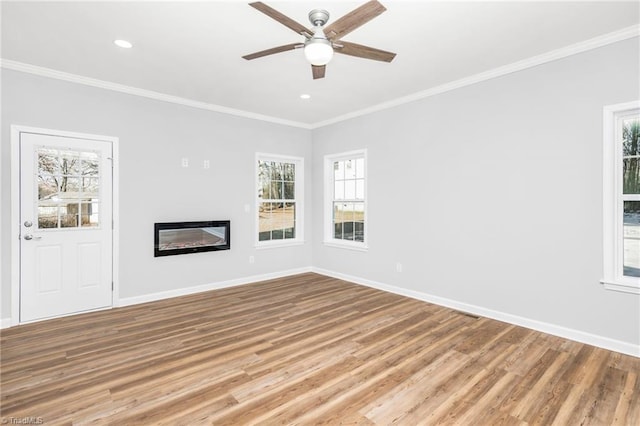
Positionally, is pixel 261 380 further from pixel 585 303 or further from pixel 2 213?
pixel 2 213

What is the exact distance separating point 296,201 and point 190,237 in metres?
2.11

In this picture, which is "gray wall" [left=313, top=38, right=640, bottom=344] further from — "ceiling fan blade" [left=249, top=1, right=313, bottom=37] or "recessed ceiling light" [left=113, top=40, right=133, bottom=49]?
"recessed ceiling light" [left=113, top=40, right=133, bottom=49]

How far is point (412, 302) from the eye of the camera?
4.39 m

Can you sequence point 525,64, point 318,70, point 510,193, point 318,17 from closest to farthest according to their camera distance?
point 318,17
point 318,70
point 525,64
point 510,193

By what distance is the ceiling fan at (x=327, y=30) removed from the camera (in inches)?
79.7

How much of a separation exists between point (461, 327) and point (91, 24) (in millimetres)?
4555

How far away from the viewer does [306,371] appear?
261 cm

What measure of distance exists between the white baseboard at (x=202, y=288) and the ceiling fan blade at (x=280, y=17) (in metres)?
3.91

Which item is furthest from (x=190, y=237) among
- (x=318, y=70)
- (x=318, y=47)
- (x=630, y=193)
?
(x=630, y=193)

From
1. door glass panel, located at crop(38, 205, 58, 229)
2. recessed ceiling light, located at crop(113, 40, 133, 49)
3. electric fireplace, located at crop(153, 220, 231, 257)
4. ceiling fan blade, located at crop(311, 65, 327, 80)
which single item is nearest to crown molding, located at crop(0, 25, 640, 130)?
recessed ceiling light, located at crop(113, 40, 133, 49)

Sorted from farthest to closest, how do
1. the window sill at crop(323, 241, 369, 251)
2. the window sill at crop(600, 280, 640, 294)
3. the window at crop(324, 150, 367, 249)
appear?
the window at crop(324, 150, 367, 249)
the window sill at crop(323, 241, 369, 251)
the window sill at crop(600, 280, 640, 294)

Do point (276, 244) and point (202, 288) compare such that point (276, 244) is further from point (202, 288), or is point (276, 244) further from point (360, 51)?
point (360, 51)

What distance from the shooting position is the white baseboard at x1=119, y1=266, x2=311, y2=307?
4312 millimetres

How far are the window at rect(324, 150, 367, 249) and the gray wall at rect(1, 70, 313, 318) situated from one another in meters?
0.98
